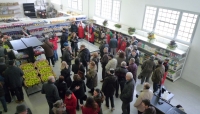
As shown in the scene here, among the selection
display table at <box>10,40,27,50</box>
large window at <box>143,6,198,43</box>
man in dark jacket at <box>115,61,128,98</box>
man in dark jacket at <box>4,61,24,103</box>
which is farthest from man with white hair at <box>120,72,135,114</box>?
large window at <box>143,6,198,43</box>

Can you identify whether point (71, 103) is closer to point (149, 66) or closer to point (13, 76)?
point (13, 76)

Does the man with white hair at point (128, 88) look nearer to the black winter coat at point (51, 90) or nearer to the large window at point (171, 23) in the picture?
the black winter coat at point (51, 90)

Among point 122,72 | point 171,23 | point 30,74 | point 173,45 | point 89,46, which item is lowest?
point 89,46

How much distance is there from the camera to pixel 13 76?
4.99 m

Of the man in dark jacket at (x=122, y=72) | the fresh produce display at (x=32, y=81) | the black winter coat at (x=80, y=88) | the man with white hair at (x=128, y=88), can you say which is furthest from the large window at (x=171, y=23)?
the fresh produce display at (x=32, y=81)

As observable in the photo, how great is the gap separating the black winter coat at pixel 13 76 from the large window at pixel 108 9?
761 cm

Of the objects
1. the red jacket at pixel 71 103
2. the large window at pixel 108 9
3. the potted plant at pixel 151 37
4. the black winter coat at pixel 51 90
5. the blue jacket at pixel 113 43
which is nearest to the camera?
the red jacket at pixel 71 103

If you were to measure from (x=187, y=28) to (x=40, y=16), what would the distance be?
14656mm

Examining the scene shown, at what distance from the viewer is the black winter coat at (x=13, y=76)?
492cm

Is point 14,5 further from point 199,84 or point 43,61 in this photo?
point 199,84

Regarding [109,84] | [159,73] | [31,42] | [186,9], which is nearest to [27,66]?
[31,42]

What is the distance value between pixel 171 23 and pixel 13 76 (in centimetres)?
740

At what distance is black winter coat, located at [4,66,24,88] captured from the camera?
4.92 metres

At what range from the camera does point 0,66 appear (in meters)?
5.27
